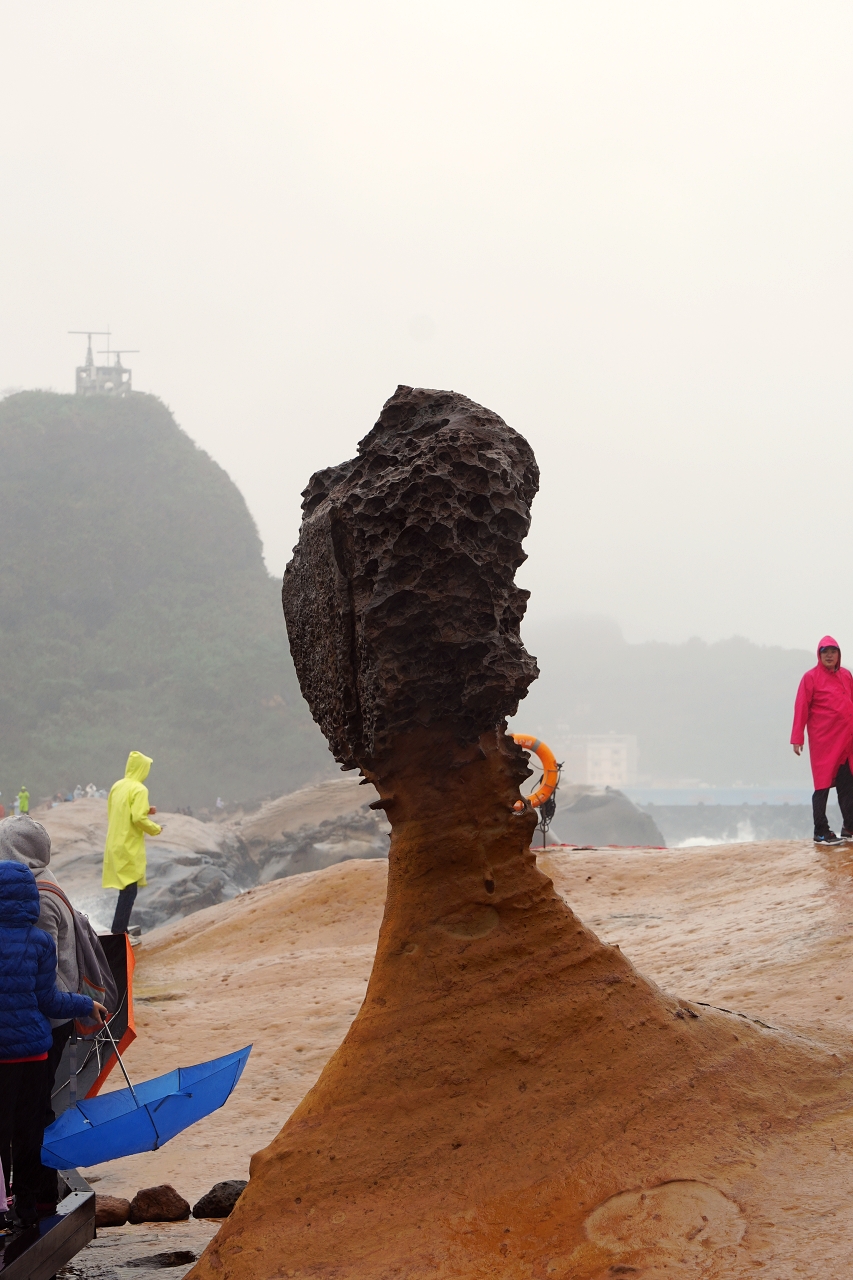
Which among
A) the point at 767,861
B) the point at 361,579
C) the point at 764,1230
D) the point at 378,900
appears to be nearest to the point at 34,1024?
the point at 361,579

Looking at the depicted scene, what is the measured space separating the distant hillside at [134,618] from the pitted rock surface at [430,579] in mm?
35287

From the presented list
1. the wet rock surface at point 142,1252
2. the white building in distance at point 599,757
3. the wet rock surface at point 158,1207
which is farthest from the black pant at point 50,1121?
the white building in distance at point 599,757

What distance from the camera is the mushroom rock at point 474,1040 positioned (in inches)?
99.1

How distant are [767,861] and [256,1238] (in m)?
5.35

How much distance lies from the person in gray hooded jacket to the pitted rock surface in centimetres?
101

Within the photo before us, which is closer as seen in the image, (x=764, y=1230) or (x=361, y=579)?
(x=764, y=1230)

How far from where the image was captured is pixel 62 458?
47.7 m

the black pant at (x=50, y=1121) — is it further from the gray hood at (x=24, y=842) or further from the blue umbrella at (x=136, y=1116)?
the gray hood at (x=24, y=842)

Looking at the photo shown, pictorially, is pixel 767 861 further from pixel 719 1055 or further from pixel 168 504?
pixel 168 504

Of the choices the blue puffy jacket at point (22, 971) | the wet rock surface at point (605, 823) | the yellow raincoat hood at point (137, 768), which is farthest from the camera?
the wet rock surface at point (605, 823)

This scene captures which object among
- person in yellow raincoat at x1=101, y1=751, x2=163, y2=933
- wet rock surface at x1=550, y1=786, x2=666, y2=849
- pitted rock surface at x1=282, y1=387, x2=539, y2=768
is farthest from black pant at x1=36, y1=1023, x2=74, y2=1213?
wet rock surface at x1=550, y1=786, x2=666, y2=849

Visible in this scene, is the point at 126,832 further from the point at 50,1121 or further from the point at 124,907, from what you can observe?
the point at 50,1121

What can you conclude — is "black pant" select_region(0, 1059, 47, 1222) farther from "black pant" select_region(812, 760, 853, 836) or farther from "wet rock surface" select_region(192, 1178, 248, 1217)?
"black pant" select_region(812, 760, 853, 836)

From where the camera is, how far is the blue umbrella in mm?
2951
